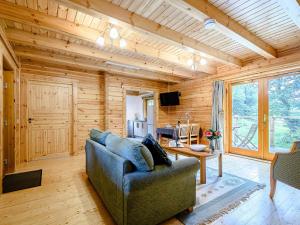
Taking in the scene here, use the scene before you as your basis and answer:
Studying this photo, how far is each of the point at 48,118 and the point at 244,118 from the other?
509cm

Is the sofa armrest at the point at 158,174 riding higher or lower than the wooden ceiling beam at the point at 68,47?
lower

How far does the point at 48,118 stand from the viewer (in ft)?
13.9

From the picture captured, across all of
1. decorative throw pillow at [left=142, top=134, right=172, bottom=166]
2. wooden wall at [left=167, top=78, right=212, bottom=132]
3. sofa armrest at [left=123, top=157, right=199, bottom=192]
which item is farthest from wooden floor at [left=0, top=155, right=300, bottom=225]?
wooden wall at [left=167, top=78, right=212, bottom=132]

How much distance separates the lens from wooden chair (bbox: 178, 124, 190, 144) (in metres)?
4.68

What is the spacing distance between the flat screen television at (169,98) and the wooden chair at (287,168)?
3889mm

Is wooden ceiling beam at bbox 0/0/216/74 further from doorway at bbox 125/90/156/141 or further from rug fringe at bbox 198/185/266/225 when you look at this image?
doorway at bbox 125/90/156/141

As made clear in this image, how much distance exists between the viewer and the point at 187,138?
4.90m

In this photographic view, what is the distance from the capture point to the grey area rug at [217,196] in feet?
5.93

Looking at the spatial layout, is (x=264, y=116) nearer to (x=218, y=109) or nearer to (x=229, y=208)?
(x=218, y=109)

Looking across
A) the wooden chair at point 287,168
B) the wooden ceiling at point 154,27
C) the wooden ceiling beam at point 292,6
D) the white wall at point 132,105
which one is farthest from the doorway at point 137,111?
the wooden ceiling beam at point 292,6

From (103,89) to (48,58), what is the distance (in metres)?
1.66

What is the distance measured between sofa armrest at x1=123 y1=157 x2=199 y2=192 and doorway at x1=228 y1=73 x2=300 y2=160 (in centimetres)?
299

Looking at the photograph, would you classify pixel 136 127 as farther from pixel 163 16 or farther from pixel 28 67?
pixel 163 16

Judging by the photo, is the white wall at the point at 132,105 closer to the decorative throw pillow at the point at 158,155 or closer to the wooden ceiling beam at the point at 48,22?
the wooden ceiling beam at the point at 48,22
